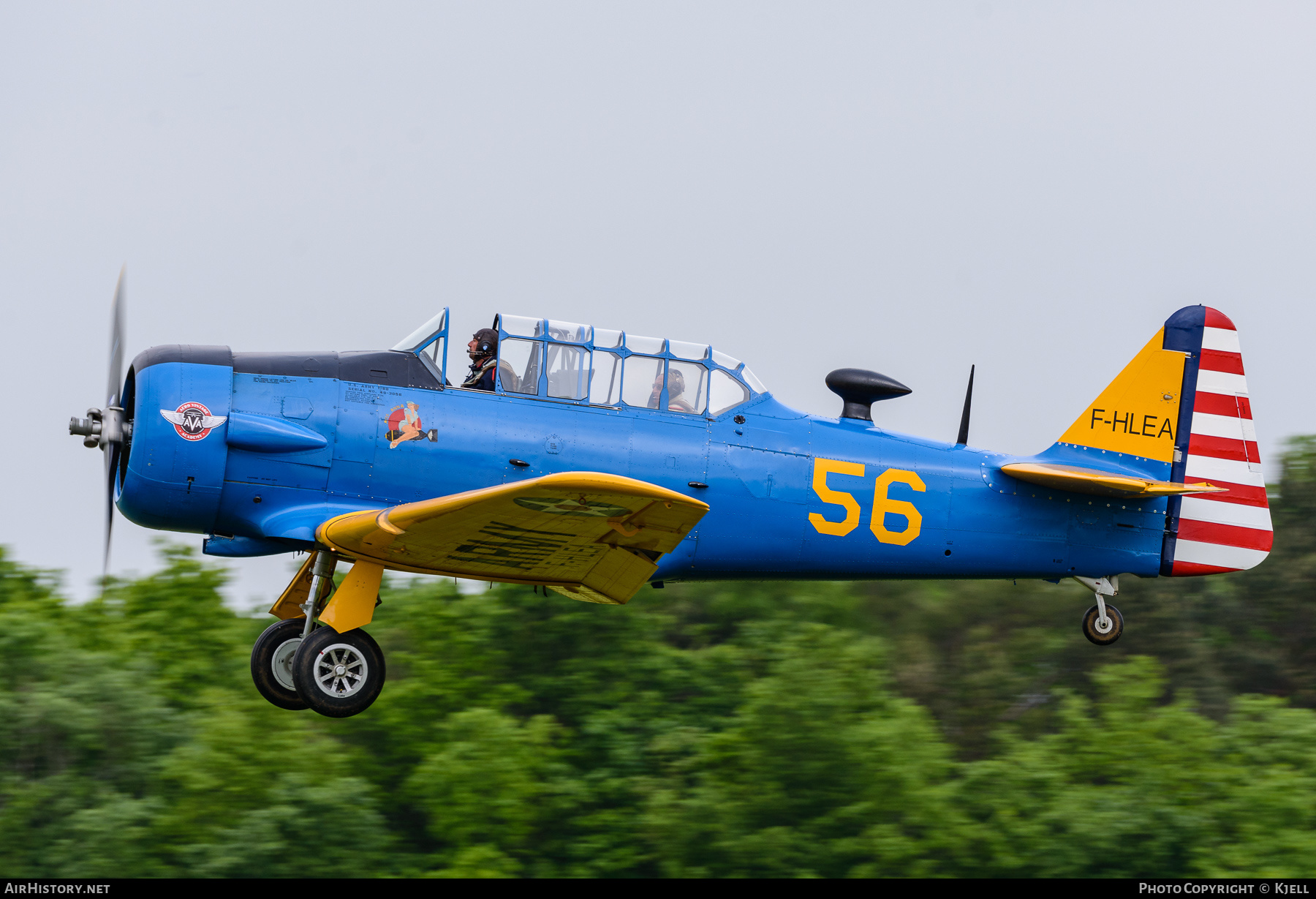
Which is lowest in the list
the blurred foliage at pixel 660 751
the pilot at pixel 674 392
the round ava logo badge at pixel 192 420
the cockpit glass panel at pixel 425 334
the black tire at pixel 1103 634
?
the blurred foliage at pixel 660 751

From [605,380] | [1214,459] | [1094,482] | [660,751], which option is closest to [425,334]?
[605,380]

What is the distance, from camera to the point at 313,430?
9.23 m

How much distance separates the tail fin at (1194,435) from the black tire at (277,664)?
624 cm

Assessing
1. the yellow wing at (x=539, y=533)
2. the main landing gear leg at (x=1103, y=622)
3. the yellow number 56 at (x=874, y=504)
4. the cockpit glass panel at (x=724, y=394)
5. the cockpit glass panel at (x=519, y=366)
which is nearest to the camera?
the yellow wing at (x=539, y=533)

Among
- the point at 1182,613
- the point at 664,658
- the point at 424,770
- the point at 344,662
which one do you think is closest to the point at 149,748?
the point at 424,770

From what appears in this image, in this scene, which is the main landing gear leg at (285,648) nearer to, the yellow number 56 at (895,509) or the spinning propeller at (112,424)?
the spinning propeller at (112,424)

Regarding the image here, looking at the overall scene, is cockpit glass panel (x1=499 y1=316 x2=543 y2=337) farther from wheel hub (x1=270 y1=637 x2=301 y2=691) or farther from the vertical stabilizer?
the vertical stabilizer

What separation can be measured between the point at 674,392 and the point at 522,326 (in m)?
1.18

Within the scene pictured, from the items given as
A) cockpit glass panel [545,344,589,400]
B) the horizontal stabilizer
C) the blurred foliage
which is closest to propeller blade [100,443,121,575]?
cockpit glass panel [545,344,589,400]

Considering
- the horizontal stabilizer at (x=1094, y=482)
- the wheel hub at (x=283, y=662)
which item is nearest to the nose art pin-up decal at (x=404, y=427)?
the wheel hub at (x=283, y=662)

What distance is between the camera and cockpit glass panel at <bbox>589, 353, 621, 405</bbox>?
31.9ft

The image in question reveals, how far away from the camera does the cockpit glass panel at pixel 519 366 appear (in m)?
9.59

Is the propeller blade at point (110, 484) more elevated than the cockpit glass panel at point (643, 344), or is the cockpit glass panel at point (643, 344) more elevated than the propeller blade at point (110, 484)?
the cockpit glass panel at point (643, 344)

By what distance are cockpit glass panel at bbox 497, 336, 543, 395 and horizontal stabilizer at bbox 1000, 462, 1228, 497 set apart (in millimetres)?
3615
